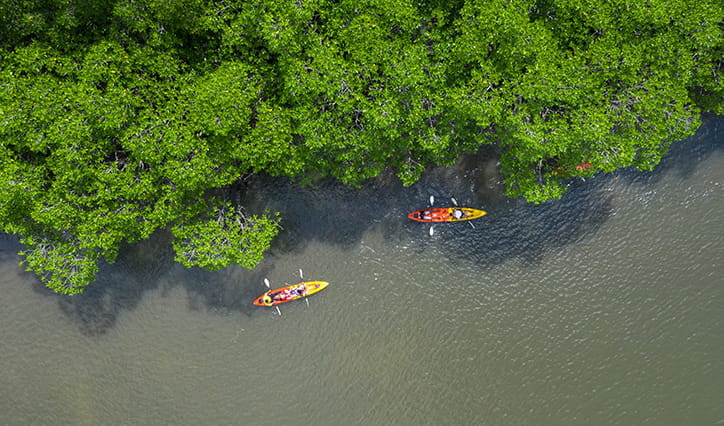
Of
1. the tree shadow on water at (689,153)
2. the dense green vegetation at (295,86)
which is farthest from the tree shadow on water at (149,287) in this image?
the tree shadow on water at (689,153)

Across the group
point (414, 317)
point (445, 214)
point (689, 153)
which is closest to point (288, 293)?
point (414, 317)

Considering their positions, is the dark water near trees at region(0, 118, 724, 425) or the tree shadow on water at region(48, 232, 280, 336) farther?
the tree shadow on water at region(48, 232, 280, 336)

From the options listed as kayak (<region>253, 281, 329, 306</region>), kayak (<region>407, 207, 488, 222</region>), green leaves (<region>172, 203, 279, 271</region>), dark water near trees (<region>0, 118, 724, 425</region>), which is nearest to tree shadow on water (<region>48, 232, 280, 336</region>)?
dark water near trees (<region>0, 118, 724, 425</region>)

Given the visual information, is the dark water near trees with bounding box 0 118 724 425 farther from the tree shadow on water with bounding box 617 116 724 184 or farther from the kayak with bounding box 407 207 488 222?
the kayak with bounding box 407 207 488 222

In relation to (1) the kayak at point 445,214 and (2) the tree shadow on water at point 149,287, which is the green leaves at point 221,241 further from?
(1) the kayak at point 445,214

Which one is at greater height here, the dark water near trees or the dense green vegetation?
the dense green vegetation

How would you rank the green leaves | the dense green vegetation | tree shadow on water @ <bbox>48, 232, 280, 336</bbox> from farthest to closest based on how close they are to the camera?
tree shadow on water @ <bbox>48, 232, 280, 336</bbox> → the green leaves → the dense green vegetation
